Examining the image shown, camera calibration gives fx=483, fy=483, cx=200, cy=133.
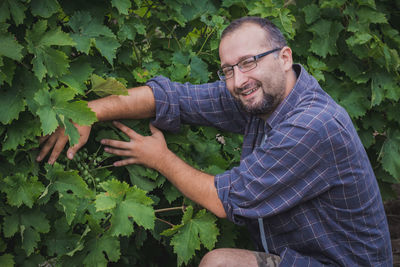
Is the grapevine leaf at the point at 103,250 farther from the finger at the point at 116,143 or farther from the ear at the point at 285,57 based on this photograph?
the ear at the point at 285,57

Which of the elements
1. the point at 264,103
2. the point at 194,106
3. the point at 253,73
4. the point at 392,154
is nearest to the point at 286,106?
Answer: the point at 264,103

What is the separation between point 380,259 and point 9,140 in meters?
1.89

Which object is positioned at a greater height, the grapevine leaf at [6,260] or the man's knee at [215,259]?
the grapevine leaf at [6,260]

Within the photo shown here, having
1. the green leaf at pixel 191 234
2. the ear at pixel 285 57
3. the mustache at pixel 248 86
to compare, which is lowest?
the green leaf at pixel 191 234

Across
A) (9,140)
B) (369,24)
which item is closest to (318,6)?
(369,24)

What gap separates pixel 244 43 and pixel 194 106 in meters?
0.47

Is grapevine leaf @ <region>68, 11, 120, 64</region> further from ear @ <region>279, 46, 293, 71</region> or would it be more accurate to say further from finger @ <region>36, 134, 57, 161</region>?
ear @ <region>279, 46, 293, 71</region>

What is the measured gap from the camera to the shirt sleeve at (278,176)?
6.92 feet

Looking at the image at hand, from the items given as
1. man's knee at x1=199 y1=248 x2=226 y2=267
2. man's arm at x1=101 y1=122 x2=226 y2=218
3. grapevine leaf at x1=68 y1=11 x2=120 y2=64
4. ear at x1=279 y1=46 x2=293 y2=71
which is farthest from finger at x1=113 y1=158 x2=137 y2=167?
ear at x1=279 y1=46 x2=293 y2=71

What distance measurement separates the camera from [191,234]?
225 cm

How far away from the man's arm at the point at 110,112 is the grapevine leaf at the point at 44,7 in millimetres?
459

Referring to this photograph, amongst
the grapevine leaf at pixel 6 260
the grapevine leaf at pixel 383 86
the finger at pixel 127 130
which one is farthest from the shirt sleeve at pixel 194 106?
the grapevine leaf at pixel 383 86

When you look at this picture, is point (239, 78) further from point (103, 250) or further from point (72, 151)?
point (103, 250)

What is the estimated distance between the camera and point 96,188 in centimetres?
230
